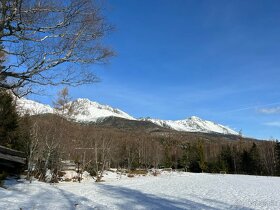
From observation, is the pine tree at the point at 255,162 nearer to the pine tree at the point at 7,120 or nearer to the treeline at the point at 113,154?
the treeline at the point at 113,154

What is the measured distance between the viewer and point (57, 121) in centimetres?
3050

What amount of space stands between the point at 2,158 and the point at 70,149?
17922 millimetres

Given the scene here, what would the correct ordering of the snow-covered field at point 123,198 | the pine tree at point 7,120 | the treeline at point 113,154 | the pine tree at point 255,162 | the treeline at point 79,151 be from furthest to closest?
the pine tree at point 255,162, the treeline at point 113,154, the treeline at point 79,151, the pine tree at point 7,120, the snow-covered field at point 123,198

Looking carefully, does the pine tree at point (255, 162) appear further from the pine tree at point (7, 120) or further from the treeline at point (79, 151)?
the pine tree at point (7, 120)

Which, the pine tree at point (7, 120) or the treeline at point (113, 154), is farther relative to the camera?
the treeline at point (113, 154)

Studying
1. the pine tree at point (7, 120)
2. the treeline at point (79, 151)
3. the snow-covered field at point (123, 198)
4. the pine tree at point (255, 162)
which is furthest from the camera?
the pine tree at point (255, 162)

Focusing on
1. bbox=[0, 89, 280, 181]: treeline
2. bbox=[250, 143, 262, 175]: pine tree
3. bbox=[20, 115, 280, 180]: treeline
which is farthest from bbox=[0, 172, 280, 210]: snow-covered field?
bbox=[250, 143, 262, 175]: pine tree

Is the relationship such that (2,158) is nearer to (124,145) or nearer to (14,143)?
(14,143)

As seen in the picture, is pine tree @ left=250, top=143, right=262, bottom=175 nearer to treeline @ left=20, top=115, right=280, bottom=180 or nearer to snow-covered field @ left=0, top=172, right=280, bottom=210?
treeline @ left=20, top=115, right=280, bottom=180

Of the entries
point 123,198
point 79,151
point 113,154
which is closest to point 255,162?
point 113,154

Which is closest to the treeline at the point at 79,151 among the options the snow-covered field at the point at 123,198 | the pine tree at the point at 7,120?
the pine tree at the point at 7,120

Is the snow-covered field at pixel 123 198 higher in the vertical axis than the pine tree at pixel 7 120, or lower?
lower

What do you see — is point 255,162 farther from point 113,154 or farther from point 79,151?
point 79,151

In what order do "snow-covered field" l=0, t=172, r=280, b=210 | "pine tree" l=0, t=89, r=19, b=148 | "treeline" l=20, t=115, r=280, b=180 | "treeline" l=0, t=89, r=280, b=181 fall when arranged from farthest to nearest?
1. "treeline" l=20, t=115, r=280, b=180
2. "treeline" l=0, t=89, r=280, b=181
3. "pine tree" l=0, t=89, r=19, b=148
4. "snow-covered field" l=0, t=172, r=280, b=210
